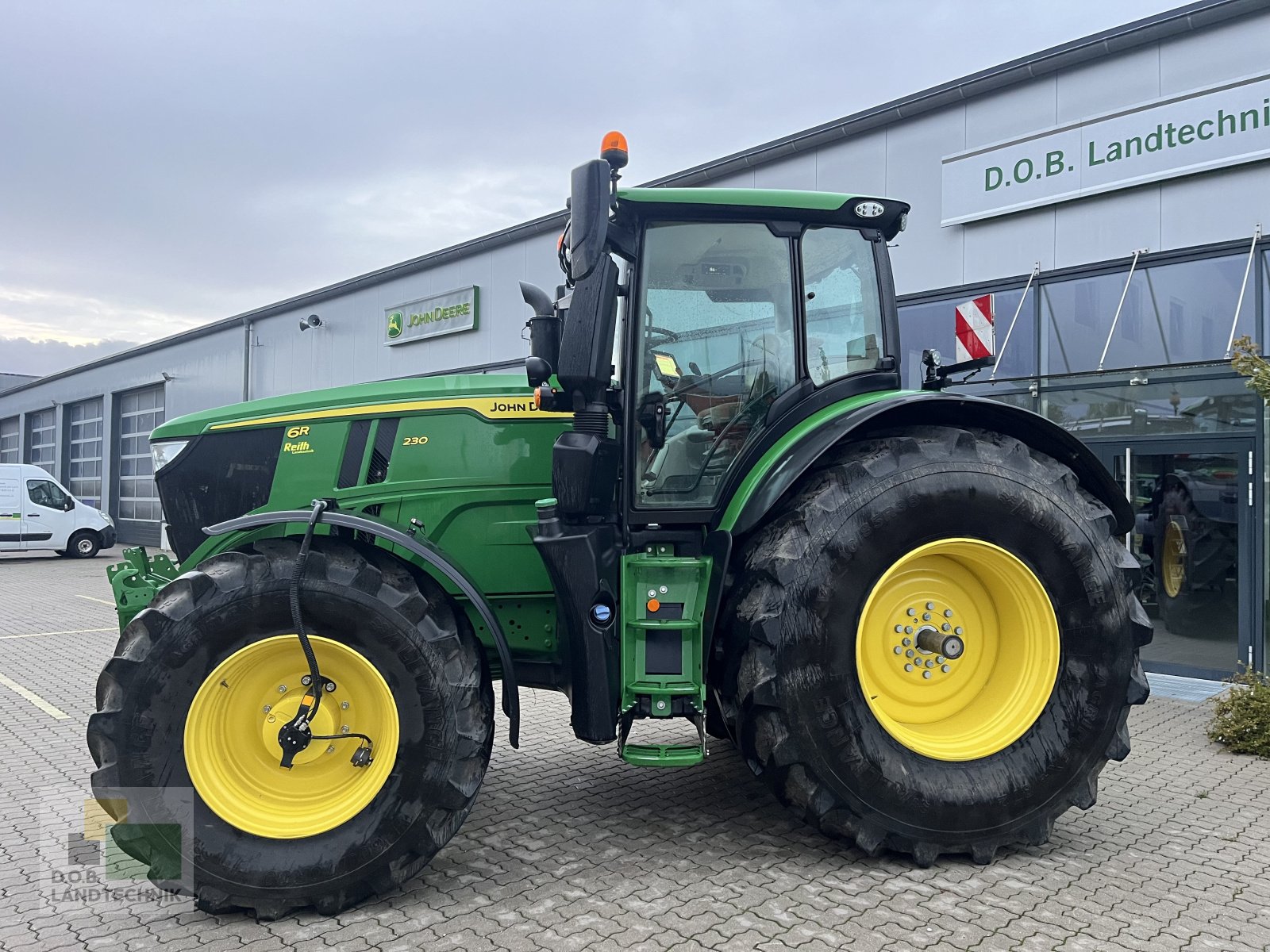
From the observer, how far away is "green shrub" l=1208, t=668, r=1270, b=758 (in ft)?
17.6

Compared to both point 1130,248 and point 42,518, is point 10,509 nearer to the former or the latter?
point 42,518

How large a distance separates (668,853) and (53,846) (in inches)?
100

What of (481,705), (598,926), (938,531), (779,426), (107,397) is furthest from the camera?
(107,397)

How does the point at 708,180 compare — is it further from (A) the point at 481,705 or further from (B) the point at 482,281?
(A) the point at 481,705

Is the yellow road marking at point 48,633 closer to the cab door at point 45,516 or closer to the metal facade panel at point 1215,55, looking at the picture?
the cab door at point 45,516

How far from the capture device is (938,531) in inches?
141

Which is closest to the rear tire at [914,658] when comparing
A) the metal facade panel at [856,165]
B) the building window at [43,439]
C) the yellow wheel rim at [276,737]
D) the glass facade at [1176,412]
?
the yellow wheel rim at [276,737]

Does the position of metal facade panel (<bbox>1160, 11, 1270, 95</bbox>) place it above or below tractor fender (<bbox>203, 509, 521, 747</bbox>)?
above

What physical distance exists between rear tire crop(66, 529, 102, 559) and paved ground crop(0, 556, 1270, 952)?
59.3 feet

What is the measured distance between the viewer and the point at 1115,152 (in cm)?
774

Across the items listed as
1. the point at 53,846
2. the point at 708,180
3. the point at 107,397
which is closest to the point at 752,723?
the point at 53,846

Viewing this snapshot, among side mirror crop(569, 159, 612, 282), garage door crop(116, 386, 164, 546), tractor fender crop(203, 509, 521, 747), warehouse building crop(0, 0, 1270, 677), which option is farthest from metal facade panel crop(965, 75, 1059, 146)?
garage door crop(116, 386, 164, 546)

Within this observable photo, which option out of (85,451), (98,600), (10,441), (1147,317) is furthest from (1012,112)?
(10,441)

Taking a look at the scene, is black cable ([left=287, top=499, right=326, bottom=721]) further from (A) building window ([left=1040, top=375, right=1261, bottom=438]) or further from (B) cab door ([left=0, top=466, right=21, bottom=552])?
(B) cab door ([left=0, top=466, right=21, bottom=552])
